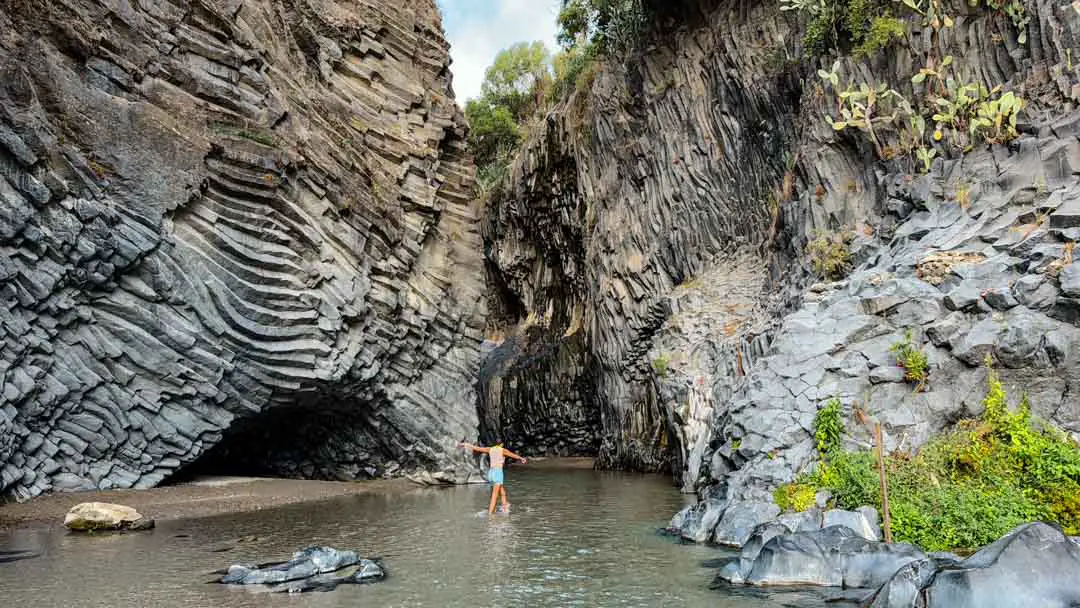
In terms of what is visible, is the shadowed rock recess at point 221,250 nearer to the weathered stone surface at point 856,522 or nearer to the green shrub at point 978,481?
the weathered stone surface at point 856,522

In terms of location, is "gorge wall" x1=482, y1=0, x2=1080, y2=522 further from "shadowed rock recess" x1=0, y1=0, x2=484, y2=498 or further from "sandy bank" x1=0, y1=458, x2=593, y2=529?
"sandy bank" x1=0, y1=458, x2=593, y2=529

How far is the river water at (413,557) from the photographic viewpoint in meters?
8.34

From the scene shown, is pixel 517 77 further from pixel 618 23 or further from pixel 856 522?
pixel 856 522

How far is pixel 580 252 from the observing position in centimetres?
3334

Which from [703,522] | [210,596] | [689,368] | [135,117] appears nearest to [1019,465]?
[703,522]

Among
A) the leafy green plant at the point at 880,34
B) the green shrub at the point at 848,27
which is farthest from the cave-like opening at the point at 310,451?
the leafy green plant at the point at 880,34

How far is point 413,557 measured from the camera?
1084cm

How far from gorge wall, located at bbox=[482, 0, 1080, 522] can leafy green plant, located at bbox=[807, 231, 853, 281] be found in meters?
0.26

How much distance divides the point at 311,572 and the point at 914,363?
9.02 meters

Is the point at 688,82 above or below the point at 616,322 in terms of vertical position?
above

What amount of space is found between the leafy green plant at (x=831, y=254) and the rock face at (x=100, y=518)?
549 inches

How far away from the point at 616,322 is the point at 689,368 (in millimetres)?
5835

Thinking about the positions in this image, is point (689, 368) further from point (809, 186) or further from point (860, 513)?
point (860, 513)

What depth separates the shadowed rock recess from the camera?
1526cm
